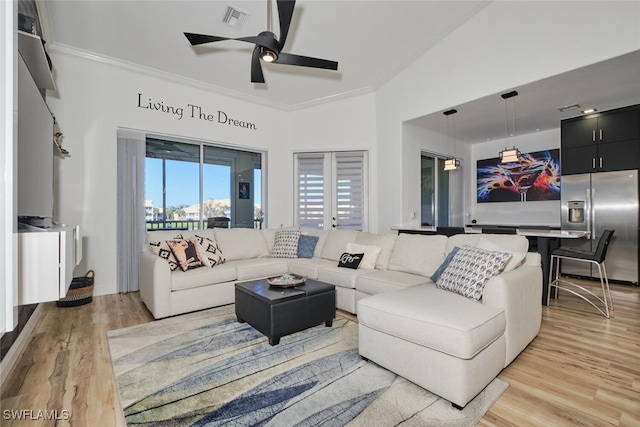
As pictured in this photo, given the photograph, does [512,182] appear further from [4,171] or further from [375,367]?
[4,171]

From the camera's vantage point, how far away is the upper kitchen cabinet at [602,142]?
4.31 m

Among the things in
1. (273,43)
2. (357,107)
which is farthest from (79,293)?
(357,107)

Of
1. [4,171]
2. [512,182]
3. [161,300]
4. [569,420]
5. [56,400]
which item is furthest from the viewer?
[512,182]

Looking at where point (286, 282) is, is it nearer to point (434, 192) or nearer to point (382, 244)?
point (382, 244)

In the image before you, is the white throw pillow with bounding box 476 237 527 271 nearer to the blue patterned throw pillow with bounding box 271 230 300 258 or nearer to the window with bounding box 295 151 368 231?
the blue patterned throw pillow with bounding box 271 230 300 258

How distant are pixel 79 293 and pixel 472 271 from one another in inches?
165

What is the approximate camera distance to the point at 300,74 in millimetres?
4656

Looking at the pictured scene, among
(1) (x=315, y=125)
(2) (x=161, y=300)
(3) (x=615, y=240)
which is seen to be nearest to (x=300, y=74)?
(1) (x=315, y=125)

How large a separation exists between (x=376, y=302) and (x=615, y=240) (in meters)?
4.63

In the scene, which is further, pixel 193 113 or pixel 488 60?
pixel 193 113

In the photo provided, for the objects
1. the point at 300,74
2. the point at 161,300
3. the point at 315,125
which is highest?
the point at 300,74

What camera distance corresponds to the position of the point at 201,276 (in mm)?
3312

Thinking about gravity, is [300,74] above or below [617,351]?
above

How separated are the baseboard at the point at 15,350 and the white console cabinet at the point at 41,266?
127 centimetres
